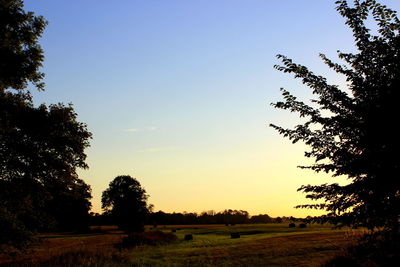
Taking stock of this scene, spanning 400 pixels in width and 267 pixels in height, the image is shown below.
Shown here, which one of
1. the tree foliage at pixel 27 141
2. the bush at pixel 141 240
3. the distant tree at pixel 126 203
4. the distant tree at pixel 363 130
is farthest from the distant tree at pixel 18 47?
the distant tree at pixel 126 203

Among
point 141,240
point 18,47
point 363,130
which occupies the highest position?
point 18,47

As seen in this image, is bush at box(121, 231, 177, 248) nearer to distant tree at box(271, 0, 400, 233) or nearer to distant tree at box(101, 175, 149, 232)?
distant tree at box(101, 175, 149, 232)

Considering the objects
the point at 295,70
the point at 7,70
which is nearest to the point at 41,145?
the point at 7,70

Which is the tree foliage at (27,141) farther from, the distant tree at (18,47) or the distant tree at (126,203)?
the distant tree at (126,203)

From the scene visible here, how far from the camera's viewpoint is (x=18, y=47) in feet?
61.8

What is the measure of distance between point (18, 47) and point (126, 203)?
50.2 m

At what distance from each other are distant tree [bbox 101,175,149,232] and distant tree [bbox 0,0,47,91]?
48793 mm

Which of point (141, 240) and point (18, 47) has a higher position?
point (18, 47)

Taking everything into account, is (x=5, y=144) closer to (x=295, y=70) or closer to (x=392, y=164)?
(x=295, y=70)

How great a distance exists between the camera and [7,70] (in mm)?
18000

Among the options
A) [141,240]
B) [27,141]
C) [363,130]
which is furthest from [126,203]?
[363,130]

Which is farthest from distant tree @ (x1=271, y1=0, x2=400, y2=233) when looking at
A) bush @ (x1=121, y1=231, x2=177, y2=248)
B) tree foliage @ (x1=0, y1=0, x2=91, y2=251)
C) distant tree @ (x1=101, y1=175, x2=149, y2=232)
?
distant tree @ (x1=101, y1=175, x2=149, y2=232)

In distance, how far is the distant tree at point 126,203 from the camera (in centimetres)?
6519

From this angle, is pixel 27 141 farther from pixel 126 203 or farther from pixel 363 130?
pixel 126 203
